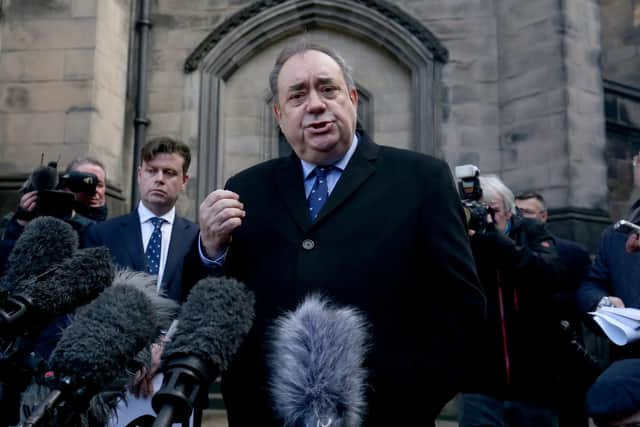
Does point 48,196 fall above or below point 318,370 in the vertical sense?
above

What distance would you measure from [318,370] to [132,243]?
2.09 metres

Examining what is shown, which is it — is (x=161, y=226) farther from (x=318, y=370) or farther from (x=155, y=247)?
(x=318, y=370)

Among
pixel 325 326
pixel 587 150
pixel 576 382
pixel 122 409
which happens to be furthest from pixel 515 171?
pixel 325 326

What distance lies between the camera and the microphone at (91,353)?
4.04 feet

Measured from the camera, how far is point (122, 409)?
2.61m

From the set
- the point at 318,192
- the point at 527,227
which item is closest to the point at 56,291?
the point at 318,192

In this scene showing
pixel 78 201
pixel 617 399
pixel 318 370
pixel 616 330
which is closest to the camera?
pixel 318 370

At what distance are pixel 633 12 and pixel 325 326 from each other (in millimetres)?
11387

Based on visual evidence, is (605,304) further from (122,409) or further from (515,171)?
(515,171)

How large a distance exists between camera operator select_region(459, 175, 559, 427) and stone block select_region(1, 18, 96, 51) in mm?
5632

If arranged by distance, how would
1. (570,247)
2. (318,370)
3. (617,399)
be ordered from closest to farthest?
(318,370) → (617,399) → (570,247)

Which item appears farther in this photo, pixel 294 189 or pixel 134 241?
pixel 134 241

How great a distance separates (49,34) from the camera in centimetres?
755

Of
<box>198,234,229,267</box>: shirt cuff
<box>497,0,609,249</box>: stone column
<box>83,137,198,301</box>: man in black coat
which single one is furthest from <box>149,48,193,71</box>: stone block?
<box>198,234,229,267</box>: shirt cuff
